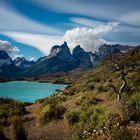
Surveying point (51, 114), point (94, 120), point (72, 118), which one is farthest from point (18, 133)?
point (51, 114)

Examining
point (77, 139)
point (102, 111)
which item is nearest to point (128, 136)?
point (77, 139)

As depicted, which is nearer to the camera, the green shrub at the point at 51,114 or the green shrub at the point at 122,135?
the green shrub at the point at 122,135

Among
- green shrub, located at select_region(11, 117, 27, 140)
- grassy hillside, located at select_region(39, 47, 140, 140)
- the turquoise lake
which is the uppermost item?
grassy hillside, located at select_region(39, 47, 140, 140)

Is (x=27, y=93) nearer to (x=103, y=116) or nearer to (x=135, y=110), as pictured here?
(x=103, y=116)

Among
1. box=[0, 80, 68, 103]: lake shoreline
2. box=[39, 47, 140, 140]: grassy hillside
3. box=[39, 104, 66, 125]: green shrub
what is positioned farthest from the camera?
box=[0, 80, 68, 103]: lake shoreline

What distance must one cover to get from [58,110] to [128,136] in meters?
13.8

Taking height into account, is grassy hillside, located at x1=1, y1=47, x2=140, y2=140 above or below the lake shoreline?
above

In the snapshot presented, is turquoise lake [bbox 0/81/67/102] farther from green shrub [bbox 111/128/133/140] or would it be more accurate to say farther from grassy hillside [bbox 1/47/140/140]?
green shrub [bbox 111/128/133/140]

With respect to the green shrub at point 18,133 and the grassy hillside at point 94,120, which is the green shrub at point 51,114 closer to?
the grassy hillside at point 94,120

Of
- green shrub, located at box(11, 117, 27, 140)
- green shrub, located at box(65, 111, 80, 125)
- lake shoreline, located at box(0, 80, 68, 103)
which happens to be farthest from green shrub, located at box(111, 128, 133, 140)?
lake shoreline, located at box(0, 80, 68, 103)

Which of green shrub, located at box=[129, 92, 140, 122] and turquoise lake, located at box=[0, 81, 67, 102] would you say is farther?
turquoise lake, located at box=[0, 81, 67, 102]

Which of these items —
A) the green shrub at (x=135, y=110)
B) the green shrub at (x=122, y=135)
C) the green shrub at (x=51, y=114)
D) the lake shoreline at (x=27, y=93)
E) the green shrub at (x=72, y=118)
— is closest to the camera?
the green shrub at (x=122, y=135)

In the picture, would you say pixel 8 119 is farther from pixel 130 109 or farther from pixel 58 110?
pixel 130 109

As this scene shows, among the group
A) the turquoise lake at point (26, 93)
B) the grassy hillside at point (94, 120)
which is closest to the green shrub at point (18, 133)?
the grassy hillside at point (94, 120)
